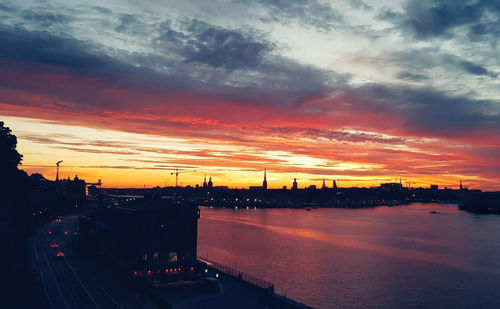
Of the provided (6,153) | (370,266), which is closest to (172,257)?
(6,153)

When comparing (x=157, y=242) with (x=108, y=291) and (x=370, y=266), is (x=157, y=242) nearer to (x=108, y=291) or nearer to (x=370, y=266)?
(x=108, y=291)

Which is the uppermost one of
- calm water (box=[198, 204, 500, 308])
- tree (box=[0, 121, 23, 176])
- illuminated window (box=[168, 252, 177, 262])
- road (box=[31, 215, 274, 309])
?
tree (box=[0, 121, 23, 176])

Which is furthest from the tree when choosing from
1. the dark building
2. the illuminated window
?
the illuminated window

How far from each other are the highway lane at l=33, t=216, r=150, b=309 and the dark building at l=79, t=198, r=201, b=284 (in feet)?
14.0

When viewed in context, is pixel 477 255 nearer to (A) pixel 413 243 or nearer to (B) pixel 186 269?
(A) pixel 413 243

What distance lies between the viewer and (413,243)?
12900 cm

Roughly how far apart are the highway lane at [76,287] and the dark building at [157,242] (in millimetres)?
4263

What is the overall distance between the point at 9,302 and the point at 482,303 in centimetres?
6432

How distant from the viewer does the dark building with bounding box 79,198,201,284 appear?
54.5 m

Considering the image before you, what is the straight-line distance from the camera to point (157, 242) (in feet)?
188

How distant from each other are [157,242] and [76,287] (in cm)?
1263

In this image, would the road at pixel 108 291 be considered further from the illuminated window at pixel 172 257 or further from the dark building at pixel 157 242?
the illuminated window at pixel 172 257

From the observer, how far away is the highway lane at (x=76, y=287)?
42675 mm

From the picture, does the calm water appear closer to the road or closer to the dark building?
the road
